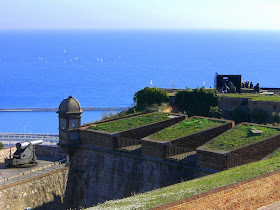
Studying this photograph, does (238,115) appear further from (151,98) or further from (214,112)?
(151,98)

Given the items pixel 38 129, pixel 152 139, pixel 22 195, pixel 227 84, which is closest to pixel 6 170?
pixel 22 195

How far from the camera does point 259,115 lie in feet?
107

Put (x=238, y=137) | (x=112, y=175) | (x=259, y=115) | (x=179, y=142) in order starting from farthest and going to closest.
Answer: (x=259, y=115)
(x=112, y=175)
(x=179, y=142)
(x=238, y=137)

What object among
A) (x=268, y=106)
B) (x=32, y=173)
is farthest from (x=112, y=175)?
(x=268, y=106)

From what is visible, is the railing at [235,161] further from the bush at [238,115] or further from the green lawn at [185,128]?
the bush at [238,115]

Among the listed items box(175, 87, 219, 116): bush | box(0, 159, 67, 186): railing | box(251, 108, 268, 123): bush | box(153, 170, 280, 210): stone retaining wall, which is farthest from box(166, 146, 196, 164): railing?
box(175, 87, 219, 116): bush

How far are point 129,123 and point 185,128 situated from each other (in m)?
3.38

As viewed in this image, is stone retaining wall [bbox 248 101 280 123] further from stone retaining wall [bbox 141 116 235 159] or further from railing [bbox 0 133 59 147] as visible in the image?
railing [bbox 0 133 59 147]

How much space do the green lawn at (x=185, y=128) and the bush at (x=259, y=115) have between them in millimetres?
5451

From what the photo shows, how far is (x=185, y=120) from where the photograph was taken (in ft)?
92.1

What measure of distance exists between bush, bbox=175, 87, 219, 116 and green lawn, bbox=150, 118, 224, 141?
6074 millimetres

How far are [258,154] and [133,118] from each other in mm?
8366

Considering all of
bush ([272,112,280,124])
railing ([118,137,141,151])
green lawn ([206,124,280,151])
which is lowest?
railing ([118,137,141,151])

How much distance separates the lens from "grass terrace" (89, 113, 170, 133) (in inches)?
1109
